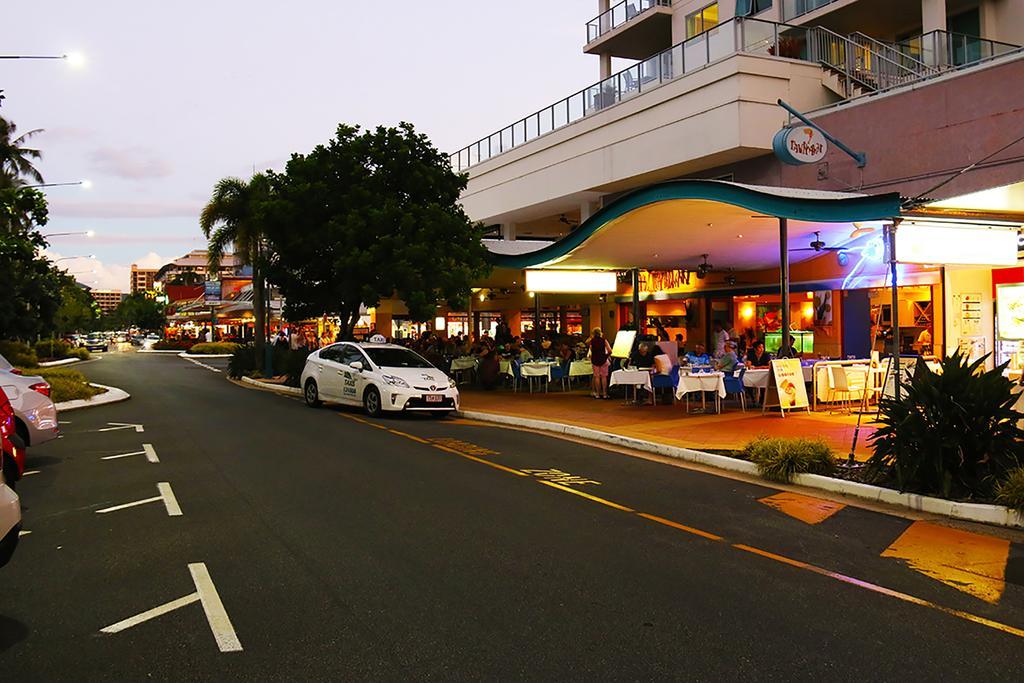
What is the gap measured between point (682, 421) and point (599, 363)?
4717mm

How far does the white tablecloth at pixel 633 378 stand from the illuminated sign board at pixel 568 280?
4.66 metres

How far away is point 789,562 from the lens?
6.59 meters

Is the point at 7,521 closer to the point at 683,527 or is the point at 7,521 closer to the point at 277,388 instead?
the point at 683,527

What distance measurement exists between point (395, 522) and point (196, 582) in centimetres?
214

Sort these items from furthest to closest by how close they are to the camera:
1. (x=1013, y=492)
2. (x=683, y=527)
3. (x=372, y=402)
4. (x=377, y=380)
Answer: (x=372, y=402), (x=377, y=380), (x=1013, y=492), (x=683, y=527)

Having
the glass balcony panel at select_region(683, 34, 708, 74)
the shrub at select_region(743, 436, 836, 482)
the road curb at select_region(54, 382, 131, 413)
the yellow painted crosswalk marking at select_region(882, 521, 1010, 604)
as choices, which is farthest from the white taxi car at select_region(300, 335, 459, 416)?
the glass balcony panel at select_region(683, 34, 708, 74)

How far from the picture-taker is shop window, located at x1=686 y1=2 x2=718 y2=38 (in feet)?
106

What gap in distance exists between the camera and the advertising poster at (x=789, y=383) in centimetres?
1570

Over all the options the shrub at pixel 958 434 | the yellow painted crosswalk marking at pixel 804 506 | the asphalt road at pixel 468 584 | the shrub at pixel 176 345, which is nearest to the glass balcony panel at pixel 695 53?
the asphalt road at pixel 468 584

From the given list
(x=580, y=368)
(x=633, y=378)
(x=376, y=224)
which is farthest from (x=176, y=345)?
(x=633, y=378)

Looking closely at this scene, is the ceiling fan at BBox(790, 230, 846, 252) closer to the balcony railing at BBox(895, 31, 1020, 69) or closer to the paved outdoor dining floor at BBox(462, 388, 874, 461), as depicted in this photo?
the paved outdoor dining floor at BBox(462, 388, 874, 461)

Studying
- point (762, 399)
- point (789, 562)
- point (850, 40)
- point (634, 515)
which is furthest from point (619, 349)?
point (789, 562)

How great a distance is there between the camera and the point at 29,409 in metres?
11.3

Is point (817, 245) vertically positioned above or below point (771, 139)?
below
